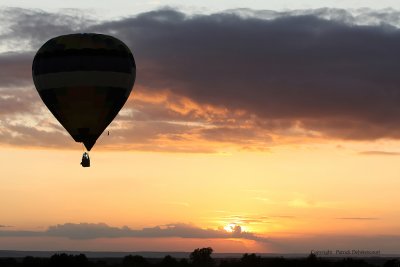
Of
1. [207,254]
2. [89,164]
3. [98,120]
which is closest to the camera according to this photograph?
[89,164]

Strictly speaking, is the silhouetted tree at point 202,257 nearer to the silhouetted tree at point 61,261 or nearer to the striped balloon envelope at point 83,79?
the silhouetted tree at point 61,261

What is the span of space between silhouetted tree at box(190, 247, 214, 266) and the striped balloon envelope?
9115 cm

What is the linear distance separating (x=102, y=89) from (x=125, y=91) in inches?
101

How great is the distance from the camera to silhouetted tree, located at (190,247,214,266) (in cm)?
17119

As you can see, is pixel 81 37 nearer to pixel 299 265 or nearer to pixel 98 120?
pixel 98 120

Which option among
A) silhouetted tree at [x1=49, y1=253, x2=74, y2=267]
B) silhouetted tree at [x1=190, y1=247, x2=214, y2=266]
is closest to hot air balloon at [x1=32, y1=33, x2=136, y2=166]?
silhouetted tree at [x1=49, y1=253, x2=74, y2=267]

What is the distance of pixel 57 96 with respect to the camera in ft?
260

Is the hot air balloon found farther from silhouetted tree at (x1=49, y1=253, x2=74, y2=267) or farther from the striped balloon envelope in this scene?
silhouetted tree at (x1=49, y1=253, x2=74, y2=267)

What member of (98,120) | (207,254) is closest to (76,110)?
(98,120)

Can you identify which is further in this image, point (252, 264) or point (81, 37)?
point (252, 264)

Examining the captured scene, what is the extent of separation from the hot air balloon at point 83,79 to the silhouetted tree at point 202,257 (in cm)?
9117

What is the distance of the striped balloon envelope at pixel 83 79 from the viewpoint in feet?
258

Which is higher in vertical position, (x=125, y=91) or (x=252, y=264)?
(x=125, y=91)

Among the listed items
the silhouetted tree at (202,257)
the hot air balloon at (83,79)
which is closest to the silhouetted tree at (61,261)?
the silhouetted tree at (202,257)
